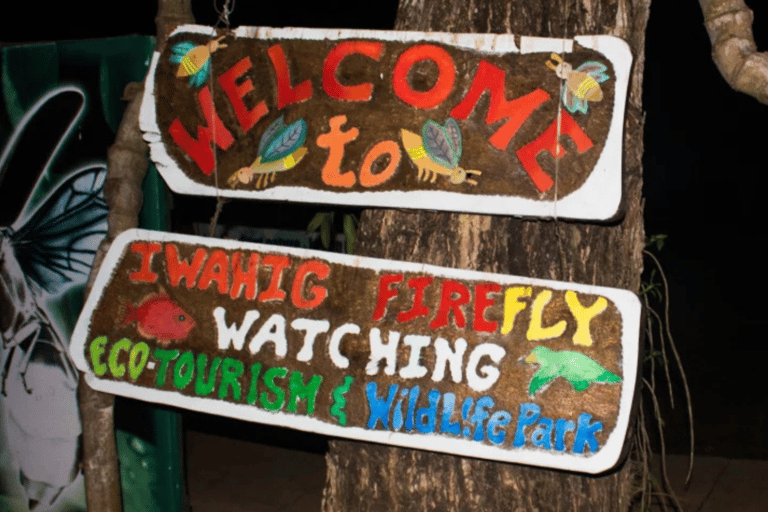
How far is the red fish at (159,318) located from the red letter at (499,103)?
82 centimetres

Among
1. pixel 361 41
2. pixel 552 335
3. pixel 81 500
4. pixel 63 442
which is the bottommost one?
pixel 81 500

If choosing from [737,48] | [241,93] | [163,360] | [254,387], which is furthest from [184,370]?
[737,48]

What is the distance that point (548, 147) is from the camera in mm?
1608

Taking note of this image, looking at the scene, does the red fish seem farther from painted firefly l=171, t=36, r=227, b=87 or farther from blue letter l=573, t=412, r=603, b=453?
blue letter l=573, t=412, r=603, b=453

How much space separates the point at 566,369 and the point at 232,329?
76 centimetres

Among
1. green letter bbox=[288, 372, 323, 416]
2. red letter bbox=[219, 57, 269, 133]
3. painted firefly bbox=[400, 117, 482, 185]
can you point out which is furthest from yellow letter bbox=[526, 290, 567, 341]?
red letter bbox=[219, 57, 269, 133]

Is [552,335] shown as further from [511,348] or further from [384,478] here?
[384,478]

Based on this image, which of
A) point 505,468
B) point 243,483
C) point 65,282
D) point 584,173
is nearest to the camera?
point 584,173

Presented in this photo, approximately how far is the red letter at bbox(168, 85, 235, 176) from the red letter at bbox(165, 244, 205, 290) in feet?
0.65

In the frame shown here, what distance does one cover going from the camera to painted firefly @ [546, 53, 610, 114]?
158 cm

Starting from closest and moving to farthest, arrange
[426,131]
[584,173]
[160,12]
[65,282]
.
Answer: [584,173] → [426,131] → [160,12] → [65,282]

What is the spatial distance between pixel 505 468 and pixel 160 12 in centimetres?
138

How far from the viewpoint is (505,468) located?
1.83 meters

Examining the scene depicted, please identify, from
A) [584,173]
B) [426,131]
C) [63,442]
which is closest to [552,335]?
[584,173]
